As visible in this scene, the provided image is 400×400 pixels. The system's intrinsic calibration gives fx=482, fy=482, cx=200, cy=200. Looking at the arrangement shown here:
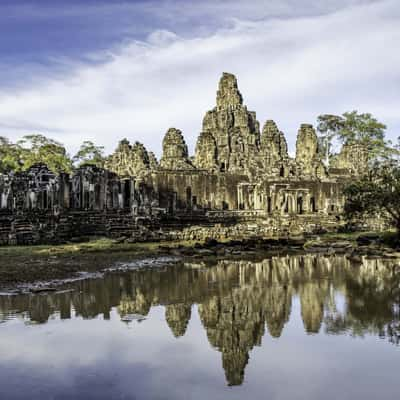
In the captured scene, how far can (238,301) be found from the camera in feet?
34.4

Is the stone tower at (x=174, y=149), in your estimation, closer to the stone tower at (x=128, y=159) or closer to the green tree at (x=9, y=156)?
the stone tower at (x=128, y=159)

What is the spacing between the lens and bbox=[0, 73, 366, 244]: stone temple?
26.3m

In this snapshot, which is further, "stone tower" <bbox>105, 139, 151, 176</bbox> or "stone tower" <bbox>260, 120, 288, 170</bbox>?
"stone tower" <bbox>260, 120, 288, 170</bbox>

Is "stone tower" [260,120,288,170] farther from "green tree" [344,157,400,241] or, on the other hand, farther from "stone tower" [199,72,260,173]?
"green tree" [344,157,400,241]

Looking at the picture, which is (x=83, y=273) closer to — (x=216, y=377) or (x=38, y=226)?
(x=216, y=377)

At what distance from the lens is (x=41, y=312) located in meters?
9.36

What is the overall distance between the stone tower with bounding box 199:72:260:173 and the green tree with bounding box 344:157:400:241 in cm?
3116

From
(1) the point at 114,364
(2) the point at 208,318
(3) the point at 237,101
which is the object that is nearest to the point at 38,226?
(2) the point at 208,318

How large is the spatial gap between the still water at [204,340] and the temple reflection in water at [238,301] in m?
0.03

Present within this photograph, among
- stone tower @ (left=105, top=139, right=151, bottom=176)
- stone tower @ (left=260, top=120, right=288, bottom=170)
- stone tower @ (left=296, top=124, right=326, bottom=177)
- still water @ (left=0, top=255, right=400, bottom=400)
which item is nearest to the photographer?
still water @ (left=0, top=255, right=400, bottom=400)

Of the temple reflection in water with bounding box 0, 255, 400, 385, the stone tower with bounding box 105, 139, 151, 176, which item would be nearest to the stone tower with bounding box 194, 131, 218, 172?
the stone tower with bounding box 105, 139, 151, 176

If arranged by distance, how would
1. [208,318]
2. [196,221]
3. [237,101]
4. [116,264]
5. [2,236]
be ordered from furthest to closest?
[237,101] → [196,221] → [2,236] → [116,264] → [208,318]

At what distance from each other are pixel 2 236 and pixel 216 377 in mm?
20185

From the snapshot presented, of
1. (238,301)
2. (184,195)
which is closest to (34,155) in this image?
(184,195)
